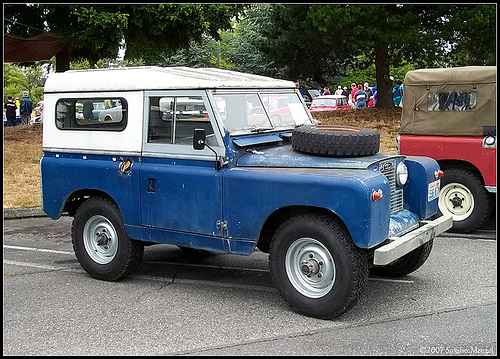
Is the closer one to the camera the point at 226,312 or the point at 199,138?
the point at 226,312

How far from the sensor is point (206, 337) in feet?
16.0

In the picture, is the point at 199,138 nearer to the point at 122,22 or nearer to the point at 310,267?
the point at 310,267

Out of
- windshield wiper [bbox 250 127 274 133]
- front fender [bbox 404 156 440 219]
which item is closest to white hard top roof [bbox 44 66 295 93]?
windshield wiper [bbox 250 127 274 133]

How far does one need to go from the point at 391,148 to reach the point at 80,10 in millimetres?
8277

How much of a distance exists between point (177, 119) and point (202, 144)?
57 cm

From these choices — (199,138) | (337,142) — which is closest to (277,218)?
(337,142)

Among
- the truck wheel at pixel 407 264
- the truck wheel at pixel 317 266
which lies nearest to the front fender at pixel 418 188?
the truck wheel at pixel 407 264

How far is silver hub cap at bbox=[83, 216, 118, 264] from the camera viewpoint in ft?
A: 21.7

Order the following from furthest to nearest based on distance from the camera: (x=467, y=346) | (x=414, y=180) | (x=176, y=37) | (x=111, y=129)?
(x=176, y=37) → (x=111, y=129) → (x=414, y=180) → (x=467, y=346)

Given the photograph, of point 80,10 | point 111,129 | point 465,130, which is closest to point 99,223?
point 111,129

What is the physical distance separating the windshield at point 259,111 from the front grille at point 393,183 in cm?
130

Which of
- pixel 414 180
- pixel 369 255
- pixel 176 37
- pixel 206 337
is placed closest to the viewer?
pixel 206 337

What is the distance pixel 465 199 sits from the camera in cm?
867

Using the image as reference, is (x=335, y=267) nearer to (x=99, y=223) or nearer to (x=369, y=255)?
(x=369, y=255)
